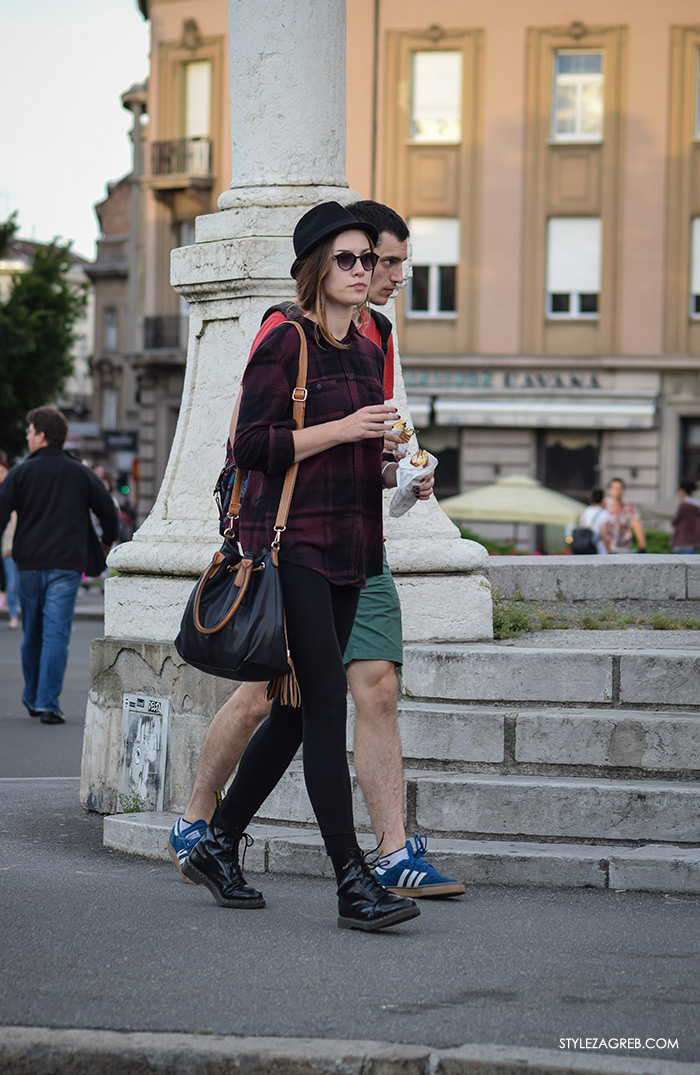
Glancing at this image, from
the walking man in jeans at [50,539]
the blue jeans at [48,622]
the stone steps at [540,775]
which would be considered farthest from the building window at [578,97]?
the stone steps at [540,775]

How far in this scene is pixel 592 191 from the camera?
32.7m

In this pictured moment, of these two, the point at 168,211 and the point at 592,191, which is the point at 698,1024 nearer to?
the point at 592,191

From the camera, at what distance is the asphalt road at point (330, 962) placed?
11.3 feet

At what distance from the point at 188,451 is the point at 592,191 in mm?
27970

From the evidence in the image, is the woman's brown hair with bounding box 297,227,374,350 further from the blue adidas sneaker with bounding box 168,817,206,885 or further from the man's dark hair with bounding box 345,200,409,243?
the blue adidas sneaker with bounding box 168,817,206,885

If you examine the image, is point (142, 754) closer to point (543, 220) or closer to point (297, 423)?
point (297, 423)

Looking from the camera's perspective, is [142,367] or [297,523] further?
[142,367]

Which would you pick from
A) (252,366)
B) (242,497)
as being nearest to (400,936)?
(242,497)

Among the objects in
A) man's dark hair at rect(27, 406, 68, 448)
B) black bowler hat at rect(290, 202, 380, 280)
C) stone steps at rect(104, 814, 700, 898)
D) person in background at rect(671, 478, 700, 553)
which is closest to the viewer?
black bowler hat at rect(290, 202, 380, 280)

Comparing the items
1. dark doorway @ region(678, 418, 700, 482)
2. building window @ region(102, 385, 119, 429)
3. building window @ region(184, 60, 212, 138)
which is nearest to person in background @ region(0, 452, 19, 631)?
dark doorway @ region(678, 418, 700, 482)

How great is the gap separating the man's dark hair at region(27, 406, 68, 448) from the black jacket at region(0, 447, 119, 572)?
0.15 metres

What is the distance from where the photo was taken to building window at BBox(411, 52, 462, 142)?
33312mm

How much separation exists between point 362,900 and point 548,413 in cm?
2864

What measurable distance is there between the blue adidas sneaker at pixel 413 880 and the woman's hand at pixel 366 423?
125 cm
